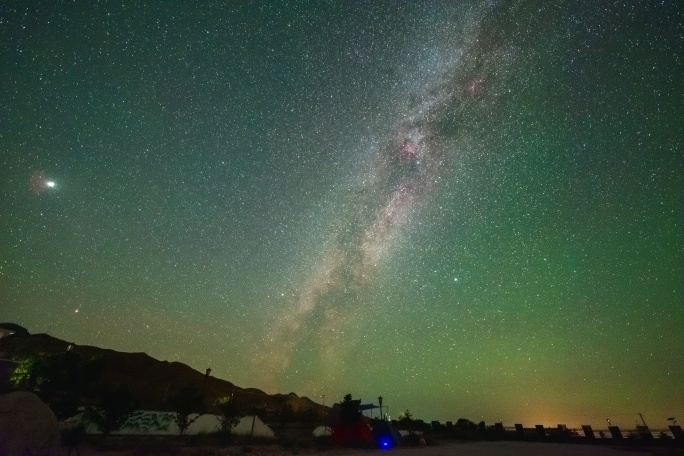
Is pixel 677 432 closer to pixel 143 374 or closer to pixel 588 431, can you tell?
pixel 588 431

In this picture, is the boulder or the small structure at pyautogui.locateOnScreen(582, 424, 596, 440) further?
the small structure at pyautogui.locateOnScreen(582, 424, 596, 440)

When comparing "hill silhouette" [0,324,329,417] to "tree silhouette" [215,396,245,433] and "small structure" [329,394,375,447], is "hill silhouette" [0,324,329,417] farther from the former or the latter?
"tree silhouette" [215,396,245,433]

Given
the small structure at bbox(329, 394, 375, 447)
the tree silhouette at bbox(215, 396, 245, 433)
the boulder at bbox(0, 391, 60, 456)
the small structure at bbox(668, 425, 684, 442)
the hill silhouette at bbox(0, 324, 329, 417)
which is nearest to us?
the boulder at bbox(0, 391, 60, 456)

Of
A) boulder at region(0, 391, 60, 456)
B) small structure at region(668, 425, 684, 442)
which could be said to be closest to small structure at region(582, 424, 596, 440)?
small structure at region(668, 425, 684, 442)

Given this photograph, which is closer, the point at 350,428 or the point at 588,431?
the point at 350,428

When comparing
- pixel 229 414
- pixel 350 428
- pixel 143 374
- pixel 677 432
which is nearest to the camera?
pixel 229 414

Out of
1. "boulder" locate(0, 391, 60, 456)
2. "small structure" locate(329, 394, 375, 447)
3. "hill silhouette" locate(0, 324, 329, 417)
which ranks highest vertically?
"hill silhouette" locate(0, 324, 329, 417)

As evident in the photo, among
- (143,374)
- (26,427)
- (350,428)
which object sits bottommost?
(26,427)

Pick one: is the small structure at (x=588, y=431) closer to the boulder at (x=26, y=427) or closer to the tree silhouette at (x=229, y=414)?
the tree silhouette at (x=229, y=414)

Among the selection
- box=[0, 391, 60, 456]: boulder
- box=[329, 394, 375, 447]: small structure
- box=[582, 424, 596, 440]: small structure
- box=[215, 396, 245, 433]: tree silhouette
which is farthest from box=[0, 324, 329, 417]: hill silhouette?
box=[0, 391, 60, 456]: boulder

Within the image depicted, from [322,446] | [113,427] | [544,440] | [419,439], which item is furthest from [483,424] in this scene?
[113,427]

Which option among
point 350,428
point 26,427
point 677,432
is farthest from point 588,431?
point 26,427

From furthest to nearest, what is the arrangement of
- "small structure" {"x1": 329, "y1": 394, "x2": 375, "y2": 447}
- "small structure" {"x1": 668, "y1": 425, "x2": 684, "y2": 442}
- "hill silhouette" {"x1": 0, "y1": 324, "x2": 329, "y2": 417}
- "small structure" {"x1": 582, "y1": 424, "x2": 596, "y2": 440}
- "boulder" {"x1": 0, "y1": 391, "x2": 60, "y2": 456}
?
"hill silhouette" {"x1": 0, "y1": 324, "x2": 329, "y2": 417} < "small structure" {"x1": 582, "y1": 424, "x2": 596, "y2": 440} < "small structure" {"x1": 668, "y1": 425, "x2": 684, "y2": 442} < "small structure" {"x1": 329, "y1": 394, "x2": 375, "y2": 447} < "boulder" {"x1": 0, "y1": 391, "x2": 60, "y2": 456}

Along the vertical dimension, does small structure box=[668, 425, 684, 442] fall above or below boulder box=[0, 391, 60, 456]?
above
